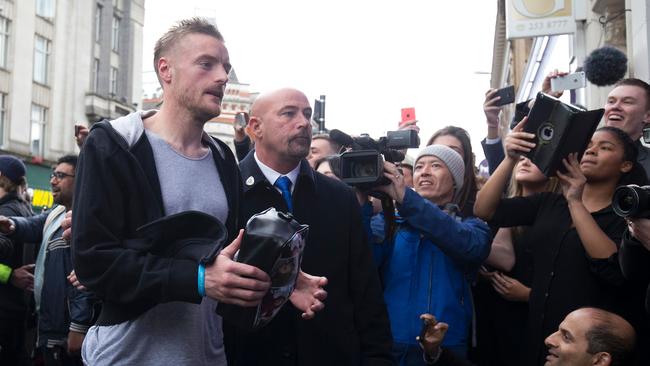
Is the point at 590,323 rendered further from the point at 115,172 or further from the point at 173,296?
the point at 115,172

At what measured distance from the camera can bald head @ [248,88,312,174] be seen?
396 centimetres

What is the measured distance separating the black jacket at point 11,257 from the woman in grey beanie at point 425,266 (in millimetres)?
3500

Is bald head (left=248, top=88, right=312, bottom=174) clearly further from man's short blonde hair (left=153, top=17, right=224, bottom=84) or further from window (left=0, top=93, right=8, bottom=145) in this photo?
window (left=0, top=93, right=8, bottom=145)

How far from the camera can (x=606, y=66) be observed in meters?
6.21

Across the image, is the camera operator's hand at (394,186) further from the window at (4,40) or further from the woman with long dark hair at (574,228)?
the window at (4,40)

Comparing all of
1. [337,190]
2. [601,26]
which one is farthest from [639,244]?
[601,26]

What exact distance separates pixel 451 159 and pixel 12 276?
12.8ft

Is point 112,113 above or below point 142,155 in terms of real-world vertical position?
above

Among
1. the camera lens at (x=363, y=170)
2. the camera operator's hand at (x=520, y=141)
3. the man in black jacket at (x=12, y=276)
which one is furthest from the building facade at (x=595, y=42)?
the man in black jacket at (x=12, y=276)

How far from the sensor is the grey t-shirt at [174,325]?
2596 millimetres

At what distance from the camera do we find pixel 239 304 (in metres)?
2.36

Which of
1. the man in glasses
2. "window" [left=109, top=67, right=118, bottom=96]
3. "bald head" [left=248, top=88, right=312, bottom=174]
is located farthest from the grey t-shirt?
"window" [left=109, top=67, right=118, bottom=96]

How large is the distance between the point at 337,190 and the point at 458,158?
1.21 meters

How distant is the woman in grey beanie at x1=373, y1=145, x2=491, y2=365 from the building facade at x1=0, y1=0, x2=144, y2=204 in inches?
961
